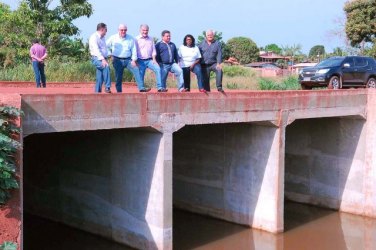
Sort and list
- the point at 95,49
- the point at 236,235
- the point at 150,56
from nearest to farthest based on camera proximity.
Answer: the point at 95,49, the point at 150,56, the point at 236,235

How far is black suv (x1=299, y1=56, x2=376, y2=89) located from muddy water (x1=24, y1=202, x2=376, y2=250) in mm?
5097

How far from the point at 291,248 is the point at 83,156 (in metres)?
5.61

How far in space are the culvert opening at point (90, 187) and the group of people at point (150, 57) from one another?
135cm

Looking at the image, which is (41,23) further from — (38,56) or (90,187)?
(90,187)

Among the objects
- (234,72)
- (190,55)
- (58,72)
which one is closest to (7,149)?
(190,55)

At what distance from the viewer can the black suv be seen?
1981cm

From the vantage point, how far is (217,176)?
1603cm

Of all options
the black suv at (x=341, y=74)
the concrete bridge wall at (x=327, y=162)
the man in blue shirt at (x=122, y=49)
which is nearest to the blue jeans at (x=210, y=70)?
the man in blue shirt at (x=122, y=49)

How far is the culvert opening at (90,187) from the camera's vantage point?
1260cm

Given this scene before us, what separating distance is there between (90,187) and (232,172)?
3.86m

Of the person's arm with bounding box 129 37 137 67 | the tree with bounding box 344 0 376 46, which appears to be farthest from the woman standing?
the tree with bounding box 344 0 376 46

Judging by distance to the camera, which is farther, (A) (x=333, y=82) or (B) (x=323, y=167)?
(A) (x=333, y=82)

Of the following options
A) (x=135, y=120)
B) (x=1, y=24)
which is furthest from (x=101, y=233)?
(x=1, y=24)

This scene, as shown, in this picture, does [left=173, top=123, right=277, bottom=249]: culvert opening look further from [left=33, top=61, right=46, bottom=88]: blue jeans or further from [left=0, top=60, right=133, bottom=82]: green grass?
[left=0, top=60, right=133, bottom=82]: green grass
